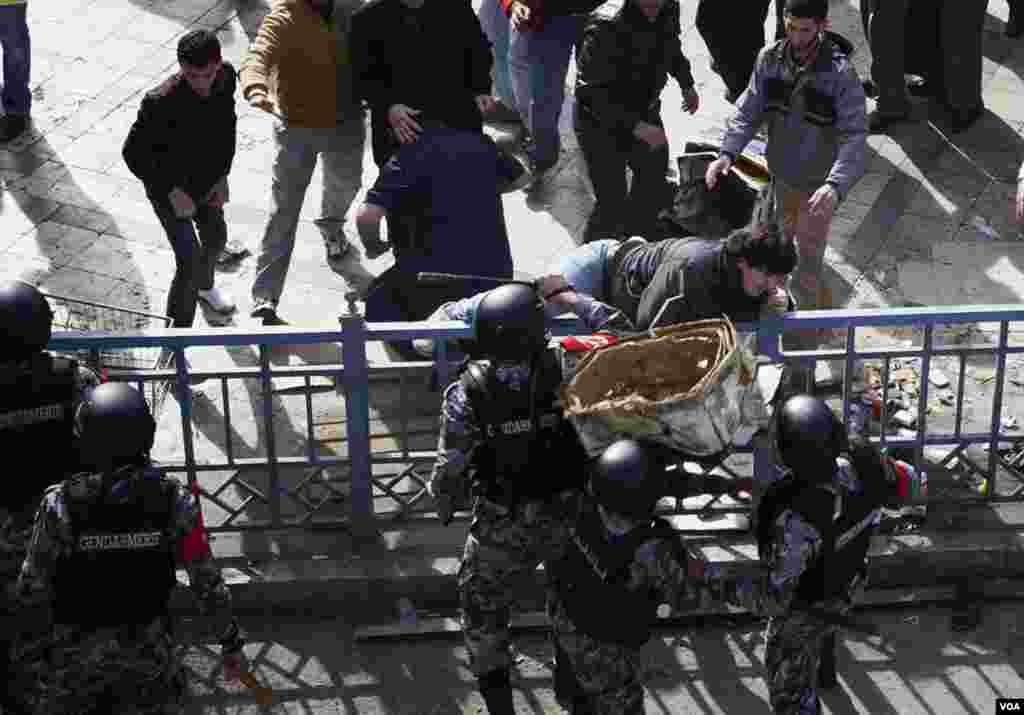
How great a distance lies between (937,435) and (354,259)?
3.76 meters

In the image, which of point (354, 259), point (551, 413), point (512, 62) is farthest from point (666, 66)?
point (551, 413)

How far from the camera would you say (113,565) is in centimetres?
623

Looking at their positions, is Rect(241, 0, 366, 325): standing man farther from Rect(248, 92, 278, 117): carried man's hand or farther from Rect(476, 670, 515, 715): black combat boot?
Rect(476, 670, 515, 715): black combat boot

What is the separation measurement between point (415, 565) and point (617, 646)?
1641 millimetres

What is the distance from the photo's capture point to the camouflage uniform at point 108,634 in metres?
6.25

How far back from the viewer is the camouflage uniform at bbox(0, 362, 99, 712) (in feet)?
22.4

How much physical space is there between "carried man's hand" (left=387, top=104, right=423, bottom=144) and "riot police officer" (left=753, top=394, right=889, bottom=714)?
122 inches

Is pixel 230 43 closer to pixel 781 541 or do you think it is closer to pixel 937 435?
pixel 937 435

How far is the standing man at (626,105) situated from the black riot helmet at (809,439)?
3.71m

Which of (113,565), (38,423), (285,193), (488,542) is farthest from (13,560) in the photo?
(285,193)

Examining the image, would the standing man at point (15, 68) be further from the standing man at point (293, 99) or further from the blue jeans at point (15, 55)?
the standing man at point (293, 99)

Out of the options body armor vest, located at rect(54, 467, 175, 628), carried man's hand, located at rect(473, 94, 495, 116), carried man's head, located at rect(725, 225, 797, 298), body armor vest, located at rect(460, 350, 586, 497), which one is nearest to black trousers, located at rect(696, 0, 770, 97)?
carried man's hand, located at rect(473, 94, 495, 116)

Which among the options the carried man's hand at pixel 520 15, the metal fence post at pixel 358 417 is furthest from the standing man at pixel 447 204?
the carried man's hand at pixel 520 15

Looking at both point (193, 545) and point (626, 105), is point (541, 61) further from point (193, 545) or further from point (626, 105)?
point (193, 545)
